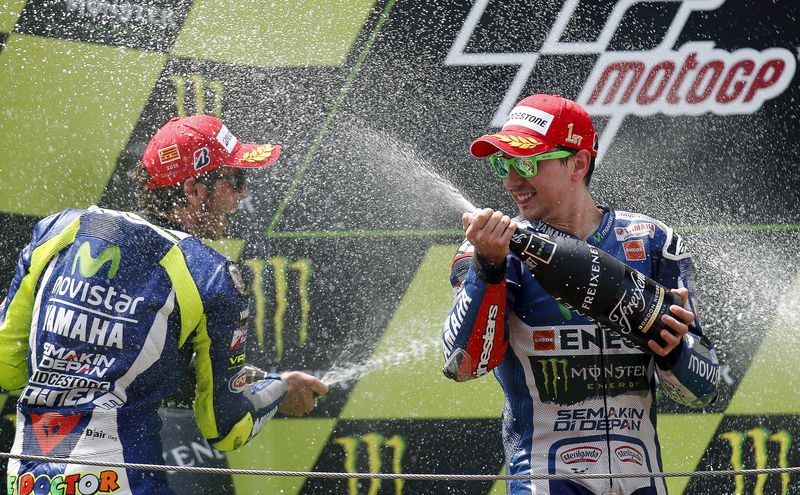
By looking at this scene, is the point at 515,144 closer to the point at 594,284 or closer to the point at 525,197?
the point at 525,197

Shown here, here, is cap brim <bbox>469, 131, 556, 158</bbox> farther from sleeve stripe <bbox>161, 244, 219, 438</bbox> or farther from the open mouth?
sleeve stripe <bbox>161, 244, 219, 438</bbox>

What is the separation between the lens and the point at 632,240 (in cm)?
262

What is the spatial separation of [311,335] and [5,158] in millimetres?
1314

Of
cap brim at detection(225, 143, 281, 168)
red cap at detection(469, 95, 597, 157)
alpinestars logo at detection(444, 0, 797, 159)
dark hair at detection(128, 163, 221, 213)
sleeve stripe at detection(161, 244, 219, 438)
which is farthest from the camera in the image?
alpinestars logo at detection(444, 0, 797, 159)

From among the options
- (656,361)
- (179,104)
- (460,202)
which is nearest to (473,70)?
(460,202)

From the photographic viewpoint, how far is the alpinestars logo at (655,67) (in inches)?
152

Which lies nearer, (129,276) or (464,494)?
(129,276)

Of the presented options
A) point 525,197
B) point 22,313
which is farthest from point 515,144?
point 22,313

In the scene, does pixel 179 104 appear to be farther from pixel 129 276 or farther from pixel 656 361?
pixel 656 361

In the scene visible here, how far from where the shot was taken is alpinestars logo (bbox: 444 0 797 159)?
3861 millimetres

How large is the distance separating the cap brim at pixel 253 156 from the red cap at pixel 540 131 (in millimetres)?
698

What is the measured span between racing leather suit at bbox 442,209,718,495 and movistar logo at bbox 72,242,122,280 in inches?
33.7

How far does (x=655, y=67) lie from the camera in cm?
387

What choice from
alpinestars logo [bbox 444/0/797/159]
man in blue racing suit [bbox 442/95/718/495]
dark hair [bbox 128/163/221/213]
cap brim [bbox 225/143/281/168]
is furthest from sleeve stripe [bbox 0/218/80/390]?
alpinestars logo [bbox 444/0/797/159]
